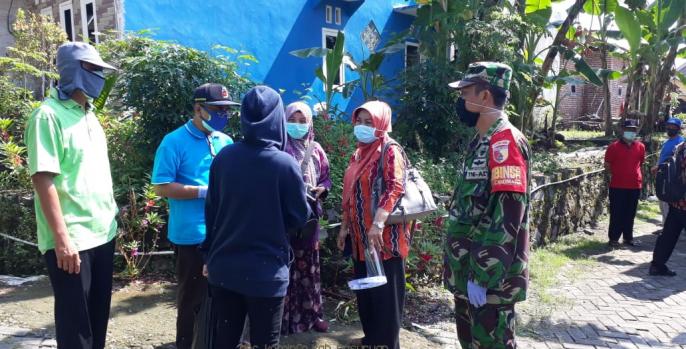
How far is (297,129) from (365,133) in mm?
701

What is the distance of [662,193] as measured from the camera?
6309 millimetres

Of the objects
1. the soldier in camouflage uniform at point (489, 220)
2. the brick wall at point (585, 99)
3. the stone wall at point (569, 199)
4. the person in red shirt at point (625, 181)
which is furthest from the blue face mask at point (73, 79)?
the brick wall at point (585, 99)

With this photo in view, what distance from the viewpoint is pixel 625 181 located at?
793 cm

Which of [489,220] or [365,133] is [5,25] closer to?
[365,133]

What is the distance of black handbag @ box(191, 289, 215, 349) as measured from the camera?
2.82 metres

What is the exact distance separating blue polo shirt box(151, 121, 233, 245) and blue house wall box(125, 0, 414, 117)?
16.2 ft

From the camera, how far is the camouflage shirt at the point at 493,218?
2.71 m

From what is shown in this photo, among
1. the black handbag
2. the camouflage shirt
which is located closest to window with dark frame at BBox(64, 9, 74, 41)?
the black handbag

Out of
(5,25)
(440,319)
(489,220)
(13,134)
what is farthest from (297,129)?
(5,25)

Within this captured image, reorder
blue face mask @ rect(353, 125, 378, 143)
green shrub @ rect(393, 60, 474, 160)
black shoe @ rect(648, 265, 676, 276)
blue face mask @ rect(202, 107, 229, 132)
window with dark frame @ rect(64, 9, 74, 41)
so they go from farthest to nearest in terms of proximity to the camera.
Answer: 1. window with dark frame @ rect(64, 9, 74, 41)
2. green shrub @ rect(393, 60, 474, 160)
3. black shoe @ rect(648, 265, 676, 276)
4. blue face mask @ rect(353, 125, 378, 143)
5. blue face mask @ rect(202, 107, 229, 132)

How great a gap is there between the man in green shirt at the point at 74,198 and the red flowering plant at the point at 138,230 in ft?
6.87

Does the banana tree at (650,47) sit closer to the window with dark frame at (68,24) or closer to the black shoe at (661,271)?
the black shoe at (661,271)

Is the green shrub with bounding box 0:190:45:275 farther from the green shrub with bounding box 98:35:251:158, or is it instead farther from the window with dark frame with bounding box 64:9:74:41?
the window with dark frame with bounding box 64:9:74:41

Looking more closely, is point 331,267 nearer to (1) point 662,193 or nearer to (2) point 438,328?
(2) point 438,328
